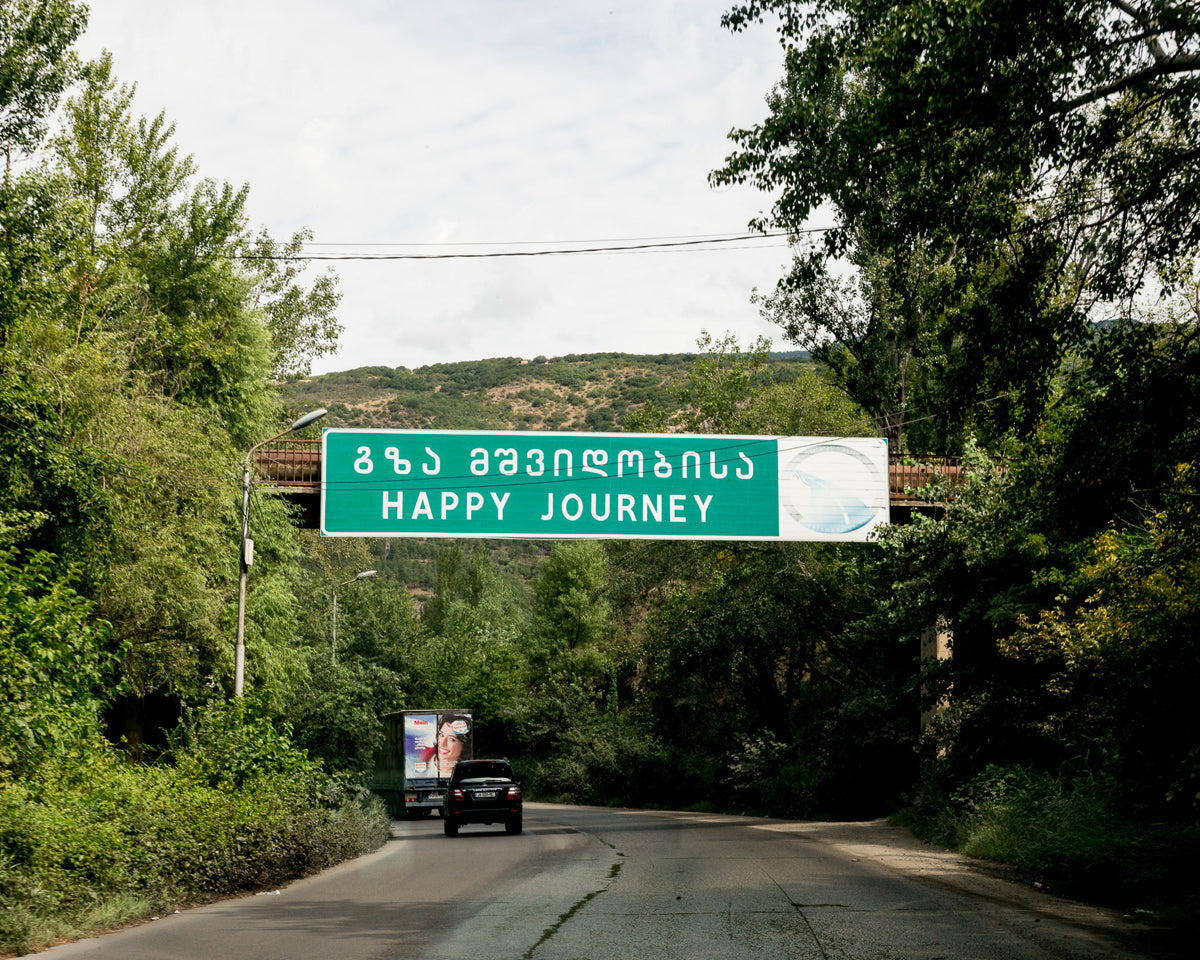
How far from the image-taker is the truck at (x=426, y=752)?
43.7 m

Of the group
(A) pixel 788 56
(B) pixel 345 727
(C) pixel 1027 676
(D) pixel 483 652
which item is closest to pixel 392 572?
(D) pixel 483 652

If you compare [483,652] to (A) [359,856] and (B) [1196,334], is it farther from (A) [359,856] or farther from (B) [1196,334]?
(B) [1196,334]

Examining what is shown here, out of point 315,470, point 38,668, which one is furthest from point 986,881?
point 315,470

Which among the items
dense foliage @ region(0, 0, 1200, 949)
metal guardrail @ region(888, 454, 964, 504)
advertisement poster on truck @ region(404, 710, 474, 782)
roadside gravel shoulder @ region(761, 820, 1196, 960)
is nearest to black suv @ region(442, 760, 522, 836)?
dense foliage @ region(0, 0, 1200, 949)

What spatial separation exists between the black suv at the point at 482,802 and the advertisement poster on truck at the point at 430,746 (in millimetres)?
14944

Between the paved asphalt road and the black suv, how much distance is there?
8435 millimetres

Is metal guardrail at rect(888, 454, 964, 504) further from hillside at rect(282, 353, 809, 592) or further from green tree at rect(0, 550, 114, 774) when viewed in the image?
hillside at rect(282, 353, 809, 592)

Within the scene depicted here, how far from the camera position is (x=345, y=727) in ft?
140

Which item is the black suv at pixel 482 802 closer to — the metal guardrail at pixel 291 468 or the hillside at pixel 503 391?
the metal guardrail at pixel 291 468

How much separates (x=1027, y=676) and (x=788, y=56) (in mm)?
14681

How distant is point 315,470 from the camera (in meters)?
29.1

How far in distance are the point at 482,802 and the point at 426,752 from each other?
622 inches

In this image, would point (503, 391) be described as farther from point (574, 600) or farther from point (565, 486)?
point (565, 486)

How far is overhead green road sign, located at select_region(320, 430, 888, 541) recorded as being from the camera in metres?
22.6
